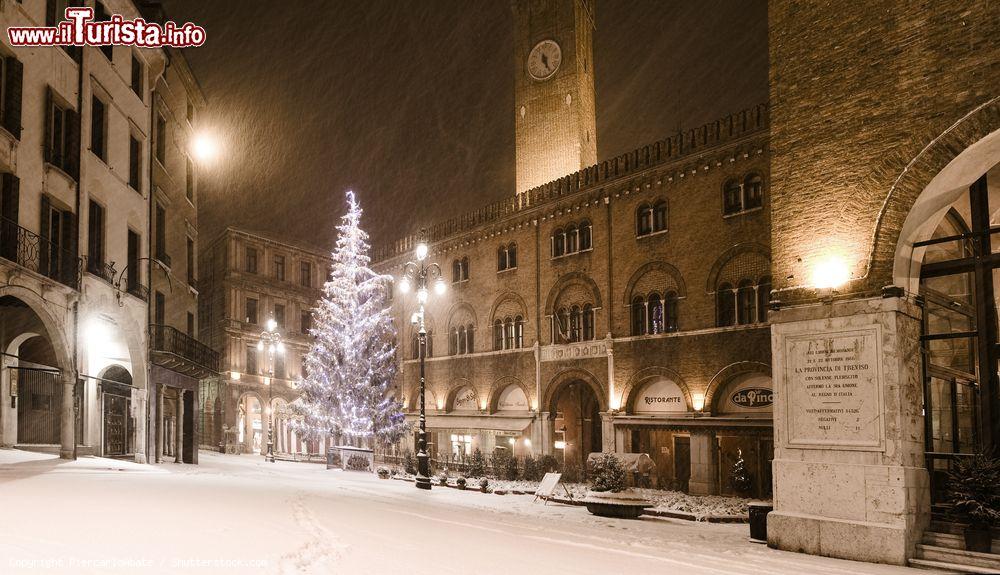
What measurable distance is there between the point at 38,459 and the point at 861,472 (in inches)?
629

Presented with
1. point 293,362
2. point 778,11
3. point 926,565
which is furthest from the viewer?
point 293,362

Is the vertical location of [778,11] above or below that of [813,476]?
above

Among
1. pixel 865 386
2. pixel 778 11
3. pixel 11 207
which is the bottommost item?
pixel 865 386

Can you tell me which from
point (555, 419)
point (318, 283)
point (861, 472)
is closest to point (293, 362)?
point (318, 283)

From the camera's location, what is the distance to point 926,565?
10.8 metres

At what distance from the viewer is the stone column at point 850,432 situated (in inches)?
Result: 445

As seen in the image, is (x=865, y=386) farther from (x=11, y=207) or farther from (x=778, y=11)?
(x=11, y=207)

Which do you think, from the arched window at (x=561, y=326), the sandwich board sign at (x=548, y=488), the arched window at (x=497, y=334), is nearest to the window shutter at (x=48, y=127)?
the sandwich board sign at (x=548, y=488)

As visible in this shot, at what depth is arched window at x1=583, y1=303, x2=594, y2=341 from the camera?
31766 millimetres

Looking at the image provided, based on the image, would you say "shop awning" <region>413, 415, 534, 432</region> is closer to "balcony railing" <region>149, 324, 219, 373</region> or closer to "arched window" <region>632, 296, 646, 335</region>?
"arched window" <region>632, 296, 646, 335</region>

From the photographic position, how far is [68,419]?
55.4 feet

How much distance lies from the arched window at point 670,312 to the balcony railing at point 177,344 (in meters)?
16.9

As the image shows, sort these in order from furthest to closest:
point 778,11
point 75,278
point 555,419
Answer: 1. point 555,419
2. point 75,278
3. point 778,11

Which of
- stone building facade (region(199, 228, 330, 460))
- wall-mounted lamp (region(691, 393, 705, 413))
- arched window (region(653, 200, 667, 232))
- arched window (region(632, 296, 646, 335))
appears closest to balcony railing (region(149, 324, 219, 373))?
arched window (region(632, 296, 646, 335))
